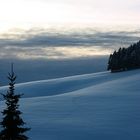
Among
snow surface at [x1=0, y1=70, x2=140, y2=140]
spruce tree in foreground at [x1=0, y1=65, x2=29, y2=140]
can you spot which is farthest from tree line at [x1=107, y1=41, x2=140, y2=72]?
spruce tree in foreground at [x1=0, y1=65, x2=29, y2=140]

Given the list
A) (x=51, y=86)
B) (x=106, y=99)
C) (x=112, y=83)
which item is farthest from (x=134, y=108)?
(x=51, y=86)

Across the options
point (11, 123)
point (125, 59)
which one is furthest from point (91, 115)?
point (125, 59)

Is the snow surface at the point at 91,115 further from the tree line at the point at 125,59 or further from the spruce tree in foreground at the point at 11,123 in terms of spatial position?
the spruce tree in foreground at the point at 11,123

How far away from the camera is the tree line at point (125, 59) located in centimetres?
10575

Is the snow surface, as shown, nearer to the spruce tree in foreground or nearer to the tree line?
the tree line

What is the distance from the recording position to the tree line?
106 m

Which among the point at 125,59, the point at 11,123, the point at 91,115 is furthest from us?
the point at 125,59

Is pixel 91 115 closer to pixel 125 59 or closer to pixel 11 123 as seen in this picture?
pixel 11 123

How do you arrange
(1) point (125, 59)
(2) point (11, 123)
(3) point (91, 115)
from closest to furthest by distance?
1. (2) point (11, 123)
2. (3) point (91, 115)
3. (1) point (125, 59)

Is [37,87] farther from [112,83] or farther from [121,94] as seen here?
[121,94]

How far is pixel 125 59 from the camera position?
105688 mm

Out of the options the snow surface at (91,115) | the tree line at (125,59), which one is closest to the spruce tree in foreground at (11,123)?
the snow surface at (91,115)

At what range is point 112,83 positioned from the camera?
294 ft

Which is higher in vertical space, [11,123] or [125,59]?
[125,59]
